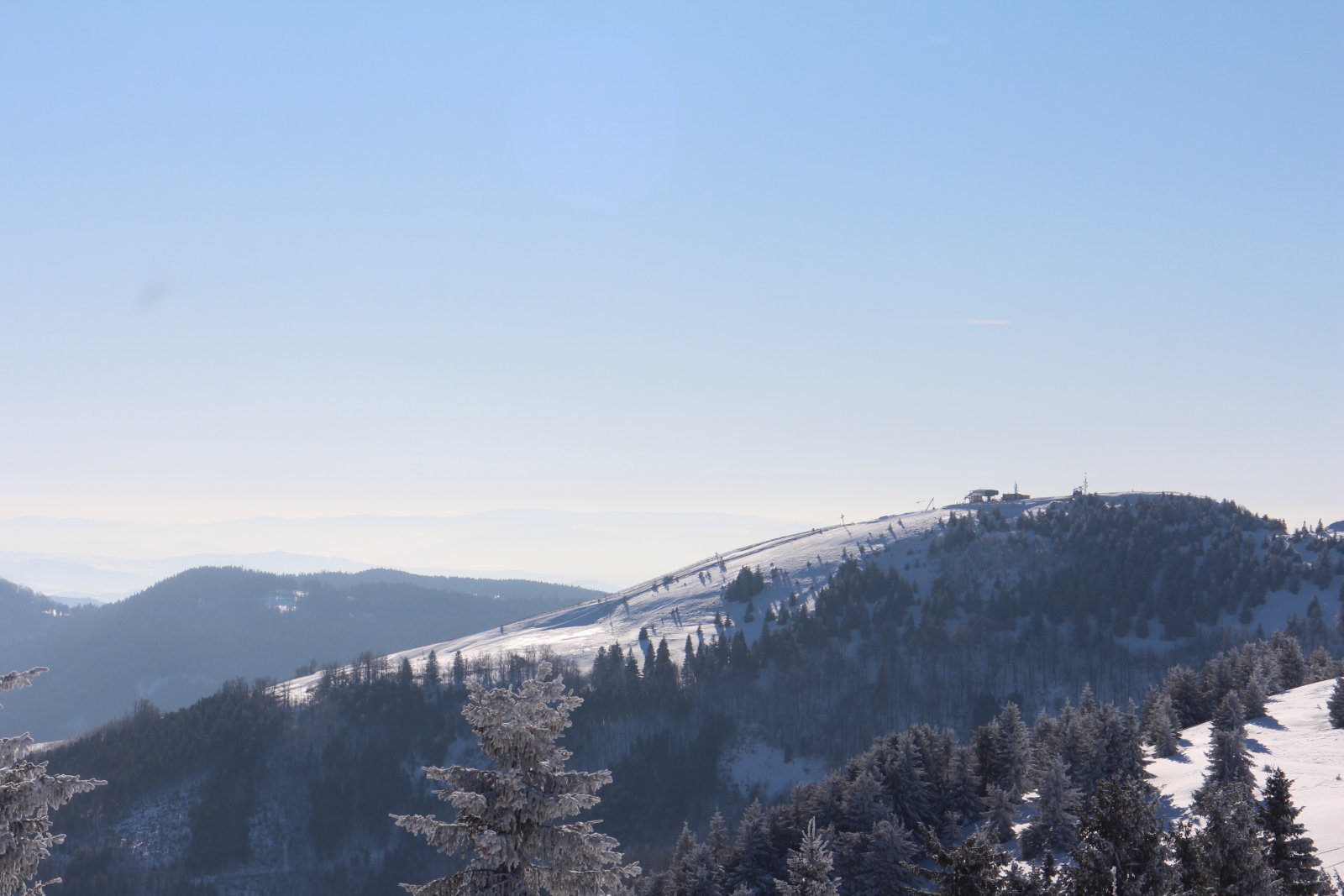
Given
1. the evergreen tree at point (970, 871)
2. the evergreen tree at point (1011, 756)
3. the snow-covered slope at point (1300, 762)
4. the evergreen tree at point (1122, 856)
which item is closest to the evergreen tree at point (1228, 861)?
the evergreen tree at point (1122, 856)

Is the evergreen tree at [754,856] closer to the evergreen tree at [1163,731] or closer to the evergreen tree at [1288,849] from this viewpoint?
the evergreen tree at [1163,731]

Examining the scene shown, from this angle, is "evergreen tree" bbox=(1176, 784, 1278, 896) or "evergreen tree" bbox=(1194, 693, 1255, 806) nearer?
"evergreen tree" bbox=(1176, 784, 1278, 896)

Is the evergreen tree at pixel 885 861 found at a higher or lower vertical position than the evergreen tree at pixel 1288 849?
lower

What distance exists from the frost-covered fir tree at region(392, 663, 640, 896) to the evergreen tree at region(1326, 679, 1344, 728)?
92902 mm

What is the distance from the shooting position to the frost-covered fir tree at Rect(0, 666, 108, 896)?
1988 centimetres

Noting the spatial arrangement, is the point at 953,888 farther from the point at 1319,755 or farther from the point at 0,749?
the point at 1319,755

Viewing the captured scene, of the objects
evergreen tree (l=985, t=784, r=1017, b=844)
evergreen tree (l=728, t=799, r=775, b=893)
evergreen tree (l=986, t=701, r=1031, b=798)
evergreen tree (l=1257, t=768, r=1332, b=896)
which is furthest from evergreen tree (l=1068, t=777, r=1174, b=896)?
evergreen tree (l=986, t=701, r=1031, b=798)

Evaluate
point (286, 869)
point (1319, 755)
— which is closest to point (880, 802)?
point (1319, 755)

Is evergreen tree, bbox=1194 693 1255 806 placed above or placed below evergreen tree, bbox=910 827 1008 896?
below

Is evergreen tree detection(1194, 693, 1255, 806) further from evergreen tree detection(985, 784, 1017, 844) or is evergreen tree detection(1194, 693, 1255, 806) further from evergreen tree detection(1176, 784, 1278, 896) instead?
evergreen tree detection(1176, 784, 1278, 896)

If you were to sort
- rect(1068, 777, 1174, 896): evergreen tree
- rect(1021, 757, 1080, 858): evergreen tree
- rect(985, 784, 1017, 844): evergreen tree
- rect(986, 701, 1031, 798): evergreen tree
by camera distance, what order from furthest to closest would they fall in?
rect(986, 701, 1031, 798): evergreen tree
rect(985, 784, 1017, 844): evergreen tree
rect(1021, 757, 1080, 858): evergreen tree
rect(1068, 777, 1174, 896): evergreen tree

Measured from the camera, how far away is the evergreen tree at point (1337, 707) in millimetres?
85188

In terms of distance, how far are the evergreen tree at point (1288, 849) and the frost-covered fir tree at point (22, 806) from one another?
44.5m

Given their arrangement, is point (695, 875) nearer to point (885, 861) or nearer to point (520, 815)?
point (885, 861)
